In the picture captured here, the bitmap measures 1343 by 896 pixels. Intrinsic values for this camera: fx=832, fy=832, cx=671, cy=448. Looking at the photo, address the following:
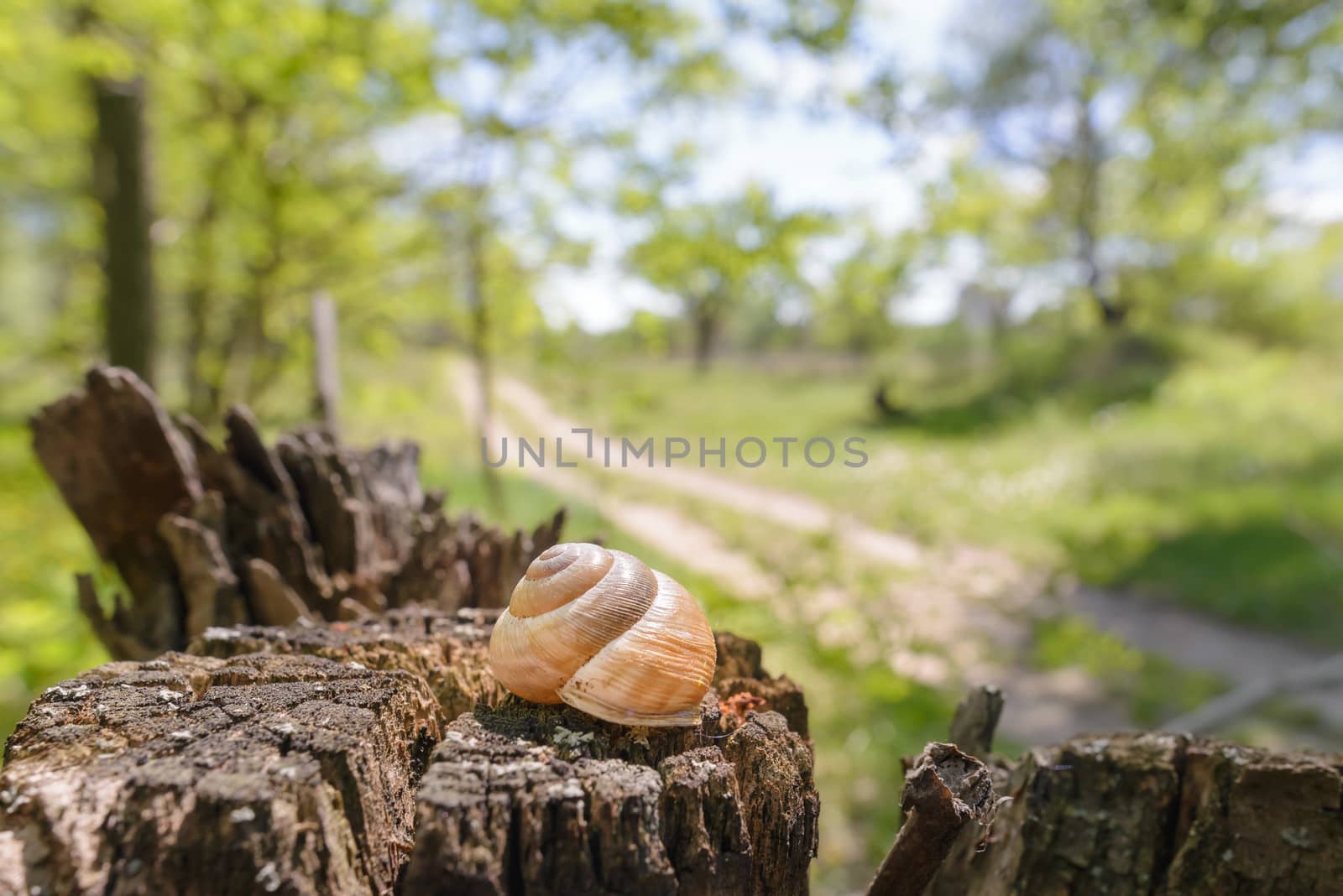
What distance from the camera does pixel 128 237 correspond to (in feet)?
18.3

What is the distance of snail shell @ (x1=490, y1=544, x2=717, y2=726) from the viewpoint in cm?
149

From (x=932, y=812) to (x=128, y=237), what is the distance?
6.16m

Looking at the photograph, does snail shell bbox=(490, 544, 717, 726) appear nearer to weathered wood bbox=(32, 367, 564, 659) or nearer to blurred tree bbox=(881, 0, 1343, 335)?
weathered wood bbox=(32, 367, 564, 659)

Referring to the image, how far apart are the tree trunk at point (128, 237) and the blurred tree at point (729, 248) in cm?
350

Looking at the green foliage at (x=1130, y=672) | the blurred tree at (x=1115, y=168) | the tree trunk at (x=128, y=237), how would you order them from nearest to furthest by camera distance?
the tree trunk at (x=128, y=237), the green foliage at (x=1130, y=672), the blurred tree at (x=1115, y=168)

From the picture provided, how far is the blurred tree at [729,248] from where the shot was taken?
6047 millimetres

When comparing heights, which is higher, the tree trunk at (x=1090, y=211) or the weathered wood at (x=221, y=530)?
the tree trunk at (x=1090, y=211)

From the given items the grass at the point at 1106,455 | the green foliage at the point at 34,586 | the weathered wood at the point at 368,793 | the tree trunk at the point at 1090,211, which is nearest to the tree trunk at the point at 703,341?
the grass at the point at 1106,455

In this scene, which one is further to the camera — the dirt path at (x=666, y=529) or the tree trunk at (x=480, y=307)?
the dirt path at (x=666, y=529)

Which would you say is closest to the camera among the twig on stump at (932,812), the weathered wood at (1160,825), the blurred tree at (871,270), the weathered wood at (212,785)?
the weathered wood at (212,785)

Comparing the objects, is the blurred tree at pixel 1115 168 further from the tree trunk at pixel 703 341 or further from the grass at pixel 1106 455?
the tree trunk at pixel 703 341

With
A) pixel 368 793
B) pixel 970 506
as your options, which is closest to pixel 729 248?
pixel 368 793

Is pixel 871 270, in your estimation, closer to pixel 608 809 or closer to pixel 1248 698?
pixel 1248 698

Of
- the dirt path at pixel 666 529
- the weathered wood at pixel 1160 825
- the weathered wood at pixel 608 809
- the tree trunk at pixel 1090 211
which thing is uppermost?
the tree trunk at pixel 1090 211
